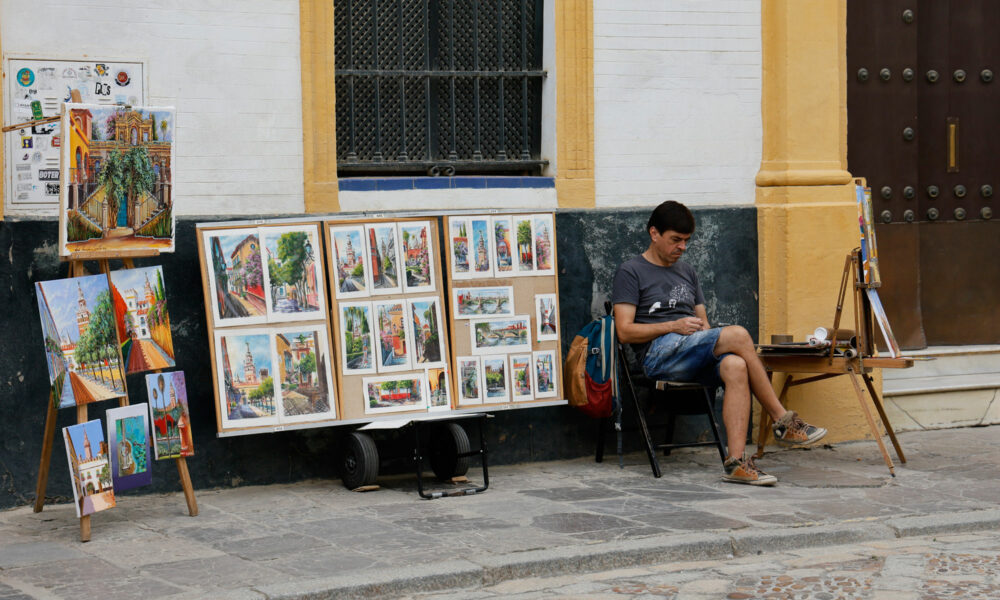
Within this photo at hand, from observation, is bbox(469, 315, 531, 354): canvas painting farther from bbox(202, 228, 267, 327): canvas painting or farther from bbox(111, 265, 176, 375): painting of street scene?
bbox(111, 265, 176, 375): painting of street scene

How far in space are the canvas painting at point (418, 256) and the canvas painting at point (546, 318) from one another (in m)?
0.66

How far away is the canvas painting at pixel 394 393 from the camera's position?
7.31 meters

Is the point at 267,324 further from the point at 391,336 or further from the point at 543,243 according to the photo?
the point at 543,243

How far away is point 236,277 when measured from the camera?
7039 millimetres

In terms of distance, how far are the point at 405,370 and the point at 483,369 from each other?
464 millimetres

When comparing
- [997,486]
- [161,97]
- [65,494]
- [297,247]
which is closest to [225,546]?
[65,494]

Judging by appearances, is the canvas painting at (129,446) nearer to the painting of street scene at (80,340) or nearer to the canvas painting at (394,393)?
the painting of street scene at (80,340)

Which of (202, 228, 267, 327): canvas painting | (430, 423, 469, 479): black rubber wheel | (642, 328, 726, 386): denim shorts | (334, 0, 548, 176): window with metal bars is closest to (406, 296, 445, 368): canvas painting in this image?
(430, 423, 469, 479): black rubber wheel

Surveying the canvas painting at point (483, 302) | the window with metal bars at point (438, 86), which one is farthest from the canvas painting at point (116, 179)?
the canvas painting at point (483, 302)

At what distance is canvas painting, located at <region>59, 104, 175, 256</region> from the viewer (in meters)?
6.16

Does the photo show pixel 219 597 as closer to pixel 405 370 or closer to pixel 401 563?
pixel 401 563

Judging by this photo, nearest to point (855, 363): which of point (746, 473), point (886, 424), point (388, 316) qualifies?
point (886, 424)

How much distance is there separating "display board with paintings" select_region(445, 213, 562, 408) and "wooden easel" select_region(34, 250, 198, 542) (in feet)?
5.26

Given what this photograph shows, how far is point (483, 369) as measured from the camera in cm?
761
